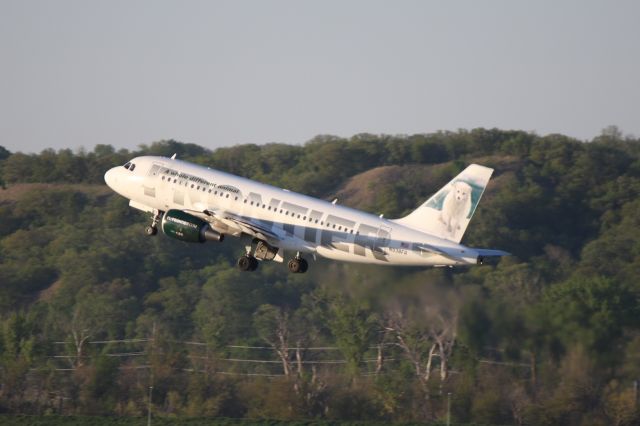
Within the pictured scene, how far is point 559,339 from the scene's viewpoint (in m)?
76.5

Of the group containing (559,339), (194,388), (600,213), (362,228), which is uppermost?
(600,213)

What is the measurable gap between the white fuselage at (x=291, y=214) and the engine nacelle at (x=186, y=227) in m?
0.90

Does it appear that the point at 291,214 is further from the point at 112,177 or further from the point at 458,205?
the point at 112,177

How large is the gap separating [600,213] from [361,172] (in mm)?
37424

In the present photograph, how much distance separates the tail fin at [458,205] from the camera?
200ft

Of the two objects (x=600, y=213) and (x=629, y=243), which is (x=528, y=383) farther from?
(x=600, y=213)

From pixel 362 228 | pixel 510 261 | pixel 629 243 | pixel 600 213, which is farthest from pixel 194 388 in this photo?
pixel 600 213

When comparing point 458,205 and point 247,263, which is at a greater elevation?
point 458,205

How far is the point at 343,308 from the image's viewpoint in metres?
93.8

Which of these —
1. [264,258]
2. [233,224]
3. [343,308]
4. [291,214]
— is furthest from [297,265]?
[343,308]

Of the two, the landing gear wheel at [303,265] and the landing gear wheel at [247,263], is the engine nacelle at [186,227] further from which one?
the landing gear wheel at [303,265]

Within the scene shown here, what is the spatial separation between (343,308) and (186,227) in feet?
98.9

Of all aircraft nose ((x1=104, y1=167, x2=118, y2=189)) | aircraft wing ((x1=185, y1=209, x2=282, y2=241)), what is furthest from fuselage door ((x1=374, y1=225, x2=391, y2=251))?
aircraft nose ((x1=104, y1=167, x2=118, y2=189))

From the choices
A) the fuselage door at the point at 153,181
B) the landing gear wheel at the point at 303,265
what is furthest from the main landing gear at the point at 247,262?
the fuselage door at the point at 153,181
